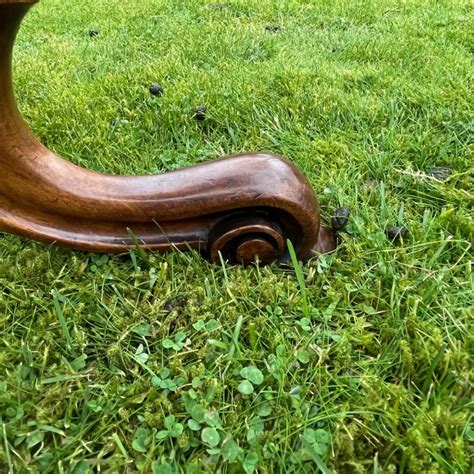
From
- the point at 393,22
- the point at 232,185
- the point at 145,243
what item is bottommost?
the point at 393,22

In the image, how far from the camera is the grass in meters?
0.77

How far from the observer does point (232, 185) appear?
970 millimetres

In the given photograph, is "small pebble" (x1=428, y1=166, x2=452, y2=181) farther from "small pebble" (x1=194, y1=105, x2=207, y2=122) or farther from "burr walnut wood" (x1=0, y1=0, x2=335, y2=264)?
"small pebble" (x1=194, y1=105, x2=207, y2=122)

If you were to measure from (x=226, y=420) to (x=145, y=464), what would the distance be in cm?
13

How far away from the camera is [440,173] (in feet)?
4.44

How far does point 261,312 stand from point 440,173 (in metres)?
0.66

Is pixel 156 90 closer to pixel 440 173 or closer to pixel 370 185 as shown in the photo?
pixel 370 185

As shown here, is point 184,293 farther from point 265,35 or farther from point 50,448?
point 265,35

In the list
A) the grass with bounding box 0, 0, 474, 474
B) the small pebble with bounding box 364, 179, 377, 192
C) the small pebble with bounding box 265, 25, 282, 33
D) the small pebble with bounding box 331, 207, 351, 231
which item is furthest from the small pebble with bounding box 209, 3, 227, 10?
the small pebble with bounding box 331, 207, 351, 231

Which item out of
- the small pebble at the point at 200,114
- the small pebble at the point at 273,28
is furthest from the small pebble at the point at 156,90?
the small pebble at the point at 273,28

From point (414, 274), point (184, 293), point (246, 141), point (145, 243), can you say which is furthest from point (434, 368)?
point (246, 141)

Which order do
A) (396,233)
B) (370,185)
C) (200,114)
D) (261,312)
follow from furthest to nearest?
(200,114) < (370,185) < (396,233) < (261,312)

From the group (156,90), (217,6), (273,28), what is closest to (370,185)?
(156,90)

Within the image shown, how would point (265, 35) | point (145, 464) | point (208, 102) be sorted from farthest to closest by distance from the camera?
point (265, 35)
point (208, 102)
point (145, 464)
